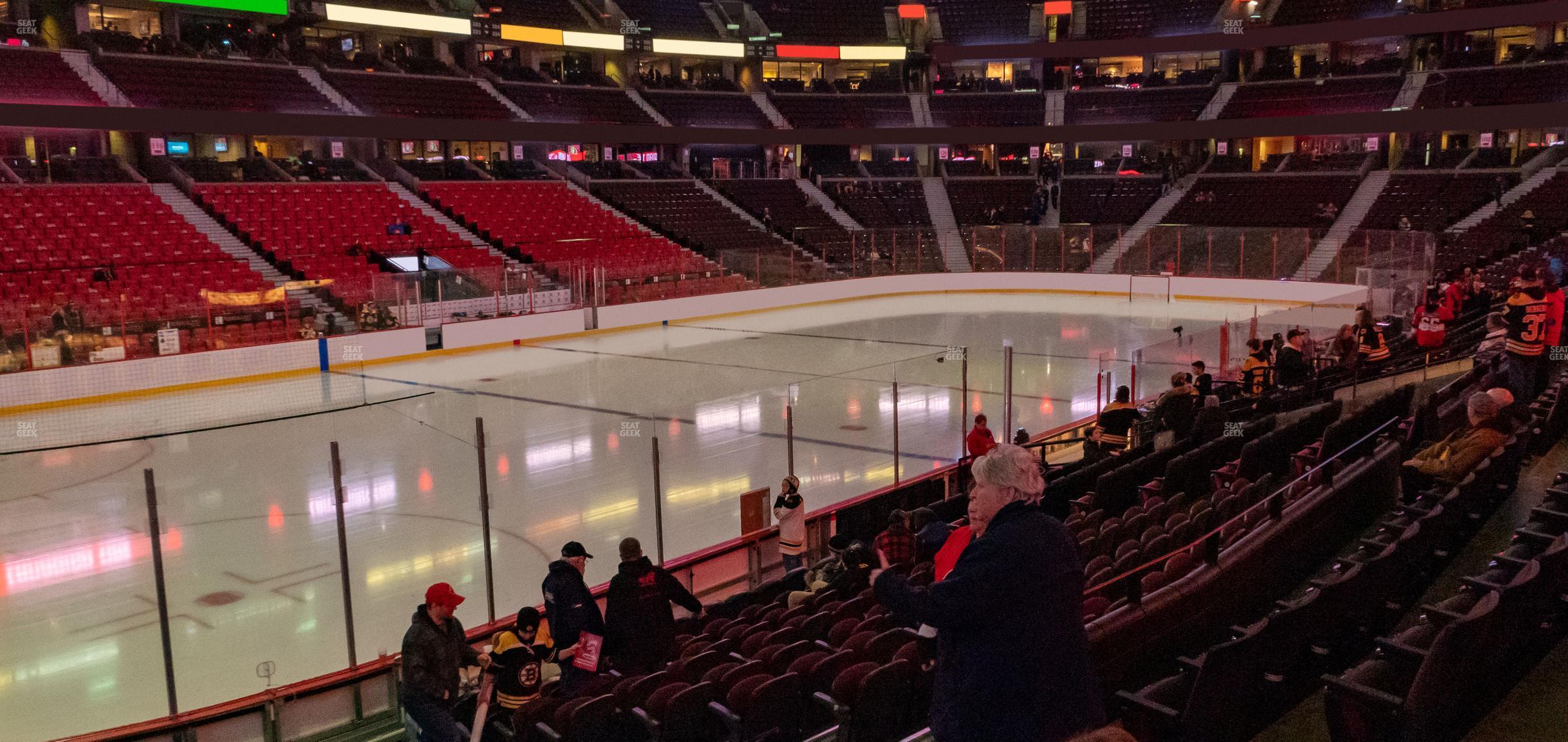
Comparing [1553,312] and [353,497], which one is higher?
[1553,312]

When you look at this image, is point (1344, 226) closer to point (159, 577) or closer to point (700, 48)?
point (700, 48)

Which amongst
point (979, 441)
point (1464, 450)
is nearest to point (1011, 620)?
point (1464, 450)

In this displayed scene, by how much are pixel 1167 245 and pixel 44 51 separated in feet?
97.2

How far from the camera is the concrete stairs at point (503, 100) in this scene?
3572cm

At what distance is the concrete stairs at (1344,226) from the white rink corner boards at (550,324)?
0.41 meters

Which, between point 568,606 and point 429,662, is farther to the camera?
point 568,606

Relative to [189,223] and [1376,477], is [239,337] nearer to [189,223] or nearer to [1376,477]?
[189,223]

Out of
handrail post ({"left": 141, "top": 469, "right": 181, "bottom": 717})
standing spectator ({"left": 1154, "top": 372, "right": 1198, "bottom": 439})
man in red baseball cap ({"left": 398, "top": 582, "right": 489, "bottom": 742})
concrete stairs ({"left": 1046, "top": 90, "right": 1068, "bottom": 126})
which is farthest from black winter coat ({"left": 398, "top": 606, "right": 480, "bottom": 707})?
concrete stairs ({"left": 1046, "top": 90, "right": 1068, "bottom": 126})

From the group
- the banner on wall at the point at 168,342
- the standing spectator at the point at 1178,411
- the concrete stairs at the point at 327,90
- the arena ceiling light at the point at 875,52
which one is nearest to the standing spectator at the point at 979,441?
the standing spectator at the point at 1178,411

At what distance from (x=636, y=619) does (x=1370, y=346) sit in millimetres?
10227

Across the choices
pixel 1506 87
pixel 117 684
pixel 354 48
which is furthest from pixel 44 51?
pixel 1506 87

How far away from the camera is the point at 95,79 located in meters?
27.1

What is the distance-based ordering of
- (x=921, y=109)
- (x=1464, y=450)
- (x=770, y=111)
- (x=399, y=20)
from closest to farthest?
1. (x=1464, y=450)
2. (x=399, y=20)
3. (x=770, y=111)
4. (x=921, y=109)

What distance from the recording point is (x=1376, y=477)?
7059mm
